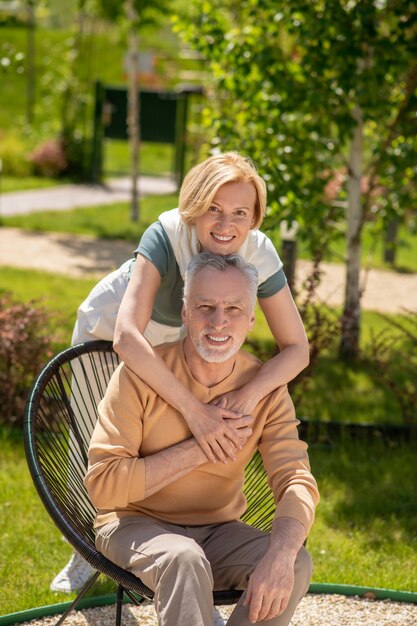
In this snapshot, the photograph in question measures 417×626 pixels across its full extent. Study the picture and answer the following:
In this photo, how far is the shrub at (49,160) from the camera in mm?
14781

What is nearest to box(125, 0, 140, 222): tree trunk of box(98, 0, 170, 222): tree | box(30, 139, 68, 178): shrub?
box(98, 0, 170, 222): tree

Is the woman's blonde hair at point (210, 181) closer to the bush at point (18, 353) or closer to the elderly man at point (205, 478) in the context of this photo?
the elderly man at point (205, 478)

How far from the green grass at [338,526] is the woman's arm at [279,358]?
1.12 meters

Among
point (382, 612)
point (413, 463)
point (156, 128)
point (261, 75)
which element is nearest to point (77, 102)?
point (156, 128)

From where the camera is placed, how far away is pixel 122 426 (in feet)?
8.98

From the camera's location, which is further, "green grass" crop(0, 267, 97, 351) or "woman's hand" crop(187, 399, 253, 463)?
"green grass" crop(0, 267, 97, 351)

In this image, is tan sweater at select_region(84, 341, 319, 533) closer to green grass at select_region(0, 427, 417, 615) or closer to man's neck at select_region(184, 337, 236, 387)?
man's neck at select_region(184, 337, 236, 387)

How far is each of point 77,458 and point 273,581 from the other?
1.04 m

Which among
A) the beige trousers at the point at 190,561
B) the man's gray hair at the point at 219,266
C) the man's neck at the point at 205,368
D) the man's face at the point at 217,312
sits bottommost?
the beige trousers at the point at 190,561

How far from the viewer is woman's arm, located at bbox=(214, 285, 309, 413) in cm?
283

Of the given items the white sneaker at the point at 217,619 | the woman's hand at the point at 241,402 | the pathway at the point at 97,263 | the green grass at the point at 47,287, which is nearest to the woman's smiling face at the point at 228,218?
the woman's hand at the point at 241,402

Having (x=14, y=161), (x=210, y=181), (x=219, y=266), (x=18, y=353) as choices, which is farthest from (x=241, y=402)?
(x=14, y=161)

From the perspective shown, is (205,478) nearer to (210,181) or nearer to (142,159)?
(210,181)

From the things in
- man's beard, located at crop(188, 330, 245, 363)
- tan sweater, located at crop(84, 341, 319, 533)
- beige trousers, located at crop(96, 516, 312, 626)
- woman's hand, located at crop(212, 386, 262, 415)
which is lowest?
beige trousers, located at crop(96, 516, 312, 626)
